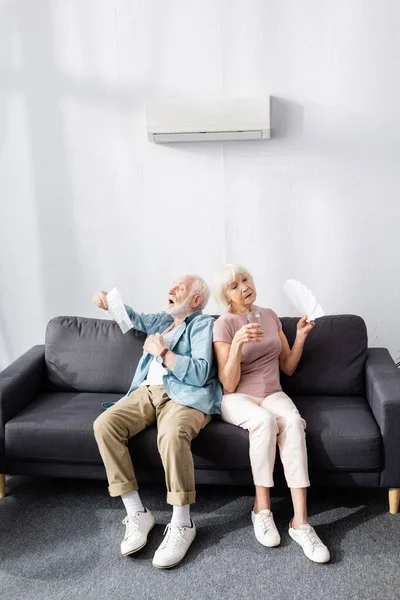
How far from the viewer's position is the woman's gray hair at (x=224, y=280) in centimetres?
A: 299

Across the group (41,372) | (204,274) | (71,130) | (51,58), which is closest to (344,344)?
(204,274)

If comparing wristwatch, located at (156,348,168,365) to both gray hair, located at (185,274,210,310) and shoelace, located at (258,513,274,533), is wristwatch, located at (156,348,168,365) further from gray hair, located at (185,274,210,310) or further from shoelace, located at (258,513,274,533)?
shoelace, located at (258,513,274,533)

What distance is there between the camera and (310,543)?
8.34 ft

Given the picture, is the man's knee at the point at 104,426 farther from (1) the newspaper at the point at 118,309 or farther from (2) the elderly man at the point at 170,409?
(1) the newspaper at the point at 118,309

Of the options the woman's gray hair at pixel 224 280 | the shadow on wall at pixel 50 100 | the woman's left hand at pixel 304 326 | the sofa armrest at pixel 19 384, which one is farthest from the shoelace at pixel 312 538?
the shadow on wall at pixel 50 100

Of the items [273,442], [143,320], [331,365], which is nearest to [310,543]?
[273,442]

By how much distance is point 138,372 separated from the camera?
3.14 metres

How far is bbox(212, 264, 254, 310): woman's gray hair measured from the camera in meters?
2.99

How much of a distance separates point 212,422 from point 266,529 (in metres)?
0.50

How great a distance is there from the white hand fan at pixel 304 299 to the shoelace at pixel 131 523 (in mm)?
1139

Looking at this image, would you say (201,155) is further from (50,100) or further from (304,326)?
(304,326)

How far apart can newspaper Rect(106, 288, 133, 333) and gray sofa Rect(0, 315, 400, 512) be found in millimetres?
160

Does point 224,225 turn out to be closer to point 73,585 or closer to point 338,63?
point 338,63

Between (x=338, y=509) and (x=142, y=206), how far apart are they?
189cm
